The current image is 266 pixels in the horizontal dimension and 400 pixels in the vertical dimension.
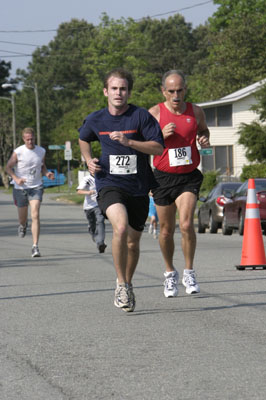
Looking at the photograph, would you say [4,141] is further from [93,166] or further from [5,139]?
[93,166]

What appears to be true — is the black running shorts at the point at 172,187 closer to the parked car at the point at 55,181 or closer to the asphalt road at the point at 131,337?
the asphalt road at the point at 131,337

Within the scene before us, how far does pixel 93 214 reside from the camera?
15.6m

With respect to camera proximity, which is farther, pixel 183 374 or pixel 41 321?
pixel 41 321

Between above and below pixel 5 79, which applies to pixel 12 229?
below

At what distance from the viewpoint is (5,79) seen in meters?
106

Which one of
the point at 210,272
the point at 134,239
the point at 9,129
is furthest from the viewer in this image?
the point at 9,129

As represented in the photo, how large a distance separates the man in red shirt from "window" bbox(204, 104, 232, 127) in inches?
2023

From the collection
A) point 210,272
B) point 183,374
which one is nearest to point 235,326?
point 183,374

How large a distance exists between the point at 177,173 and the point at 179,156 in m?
0.21

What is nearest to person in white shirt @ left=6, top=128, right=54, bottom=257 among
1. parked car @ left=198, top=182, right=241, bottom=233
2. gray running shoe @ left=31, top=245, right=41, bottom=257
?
gray running shoe @ left=31, top=245, right=41, bottom=257

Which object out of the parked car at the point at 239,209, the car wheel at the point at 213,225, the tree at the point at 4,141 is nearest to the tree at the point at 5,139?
the tree at the point at 4,141

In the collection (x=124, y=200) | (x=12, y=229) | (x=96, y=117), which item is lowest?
(x=12, y=229)

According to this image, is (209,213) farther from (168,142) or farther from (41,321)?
(41,321)

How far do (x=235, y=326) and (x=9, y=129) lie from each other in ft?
275
